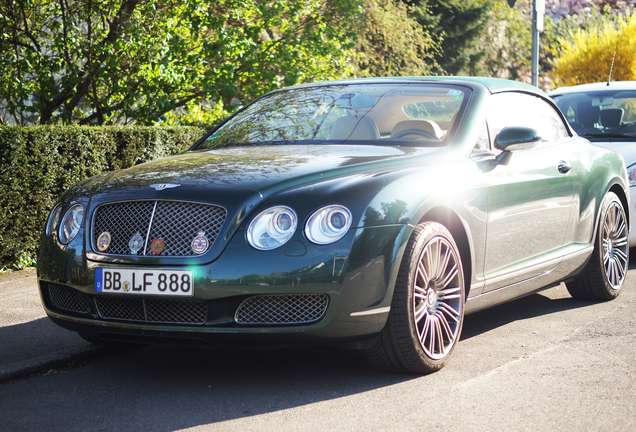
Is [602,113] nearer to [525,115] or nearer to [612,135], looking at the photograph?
[612,135]

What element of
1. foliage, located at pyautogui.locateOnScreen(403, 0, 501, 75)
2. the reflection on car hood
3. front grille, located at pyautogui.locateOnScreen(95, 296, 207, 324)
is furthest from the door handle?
foliage, located at pyautogui.locateOnScreen(403, 0, 501, 75)

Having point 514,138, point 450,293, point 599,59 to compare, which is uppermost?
point 514,138

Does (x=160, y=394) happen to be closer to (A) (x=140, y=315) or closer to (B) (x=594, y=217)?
(A) (x=140, y=315)

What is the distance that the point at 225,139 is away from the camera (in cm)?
517

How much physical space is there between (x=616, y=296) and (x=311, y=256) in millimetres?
3548

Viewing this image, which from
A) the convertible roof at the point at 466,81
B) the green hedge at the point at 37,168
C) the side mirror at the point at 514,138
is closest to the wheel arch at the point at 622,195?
the convertible roof at the point at 466,81

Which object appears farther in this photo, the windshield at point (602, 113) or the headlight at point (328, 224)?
the windshield at point (602, 113)

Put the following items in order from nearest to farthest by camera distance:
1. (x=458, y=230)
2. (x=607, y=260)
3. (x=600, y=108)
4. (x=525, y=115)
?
(x=458, y=230) → (x=525, y=115) → (x=607, y=260) → (x=600, y=108)

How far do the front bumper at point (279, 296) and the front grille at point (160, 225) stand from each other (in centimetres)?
9

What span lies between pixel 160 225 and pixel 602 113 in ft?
20.1

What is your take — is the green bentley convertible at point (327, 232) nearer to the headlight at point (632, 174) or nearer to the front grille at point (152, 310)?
the front grille at point (152, 310)

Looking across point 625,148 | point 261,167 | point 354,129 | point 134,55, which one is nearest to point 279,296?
point 261,167

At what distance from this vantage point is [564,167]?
5.31m

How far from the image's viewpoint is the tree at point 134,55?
946 cm
